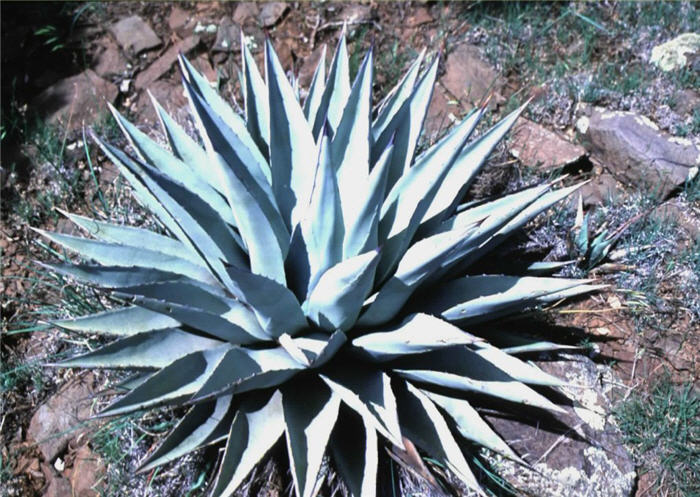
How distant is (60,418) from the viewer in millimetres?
2648

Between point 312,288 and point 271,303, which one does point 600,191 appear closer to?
point 312,288

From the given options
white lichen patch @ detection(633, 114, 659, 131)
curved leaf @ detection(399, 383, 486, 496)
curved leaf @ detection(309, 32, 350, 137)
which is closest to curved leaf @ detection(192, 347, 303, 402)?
curved leaf @ detection(399, 383, 486, 496)

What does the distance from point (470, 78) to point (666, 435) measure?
192 centimetres

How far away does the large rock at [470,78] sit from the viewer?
11.4 ft

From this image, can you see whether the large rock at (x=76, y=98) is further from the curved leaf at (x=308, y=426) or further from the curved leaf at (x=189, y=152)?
the curved leaf at (x=308, y=426)

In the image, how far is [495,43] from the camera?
362cm

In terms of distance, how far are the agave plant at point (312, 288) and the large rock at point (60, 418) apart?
637mm

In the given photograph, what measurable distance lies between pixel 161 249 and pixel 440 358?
3.28ft

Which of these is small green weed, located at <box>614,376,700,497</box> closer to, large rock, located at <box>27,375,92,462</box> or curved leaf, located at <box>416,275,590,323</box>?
curved leaf, located at <box>416,275,590,323</box>

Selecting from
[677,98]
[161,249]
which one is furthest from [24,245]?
[677,98]

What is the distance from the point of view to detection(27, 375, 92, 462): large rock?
261 centimetres

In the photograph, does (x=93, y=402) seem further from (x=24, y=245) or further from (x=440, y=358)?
(x=440, y=358)

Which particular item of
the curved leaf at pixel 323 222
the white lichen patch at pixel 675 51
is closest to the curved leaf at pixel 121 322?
the curved leaf at pixel 323 222

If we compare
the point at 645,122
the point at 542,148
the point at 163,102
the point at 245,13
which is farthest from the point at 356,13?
the point at 645,122
